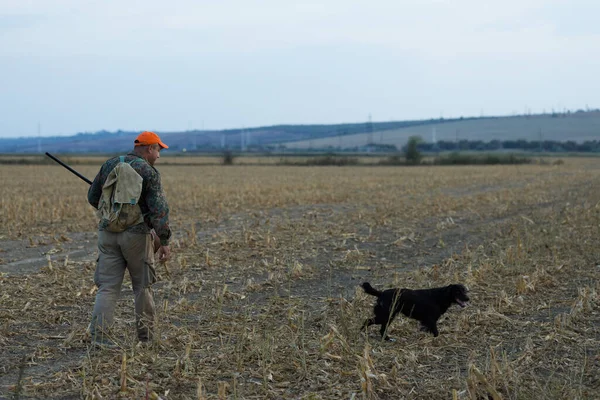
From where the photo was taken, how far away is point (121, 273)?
641 centimetres

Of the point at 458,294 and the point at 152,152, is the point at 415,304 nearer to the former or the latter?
the point at 458,294

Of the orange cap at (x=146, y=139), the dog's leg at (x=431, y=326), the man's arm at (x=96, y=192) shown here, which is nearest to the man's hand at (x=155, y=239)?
the man's arm at (x=96, y=192)

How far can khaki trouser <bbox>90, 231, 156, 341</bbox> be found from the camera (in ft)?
20.7

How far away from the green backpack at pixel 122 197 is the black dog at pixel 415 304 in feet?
7.28

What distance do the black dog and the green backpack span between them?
2.22m

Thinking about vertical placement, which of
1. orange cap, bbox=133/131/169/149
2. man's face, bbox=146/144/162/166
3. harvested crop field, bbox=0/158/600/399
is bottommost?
harvested crop field, bbox=0/158/600/399

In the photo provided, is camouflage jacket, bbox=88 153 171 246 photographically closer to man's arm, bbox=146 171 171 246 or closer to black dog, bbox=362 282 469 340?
man's arm, bbox=146 171 171 246

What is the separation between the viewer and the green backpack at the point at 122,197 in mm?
6172

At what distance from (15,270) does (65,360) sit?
4892 mm

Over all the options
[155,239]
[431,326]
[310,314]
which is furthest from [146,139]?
[431,326]

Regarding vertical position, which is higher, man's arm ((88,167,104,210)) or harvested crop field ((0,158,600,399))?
man's arm ((88,167,104,210))

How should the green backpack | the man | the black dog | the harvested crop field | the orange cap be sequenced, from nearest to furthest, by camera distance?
the harvested crop field < the green backpack < the man < the orange cap < the black dog

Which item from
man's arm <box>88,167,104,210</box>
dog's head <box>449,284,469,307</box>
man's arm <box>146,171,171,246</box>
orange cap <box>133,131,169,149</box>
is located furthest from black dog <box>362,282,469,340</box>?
man's arm <box>88,167,104,210</box>

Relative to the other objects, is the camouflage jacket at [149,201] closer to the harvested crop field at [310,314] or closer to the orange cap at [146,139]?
the orange cap at [146,139]
